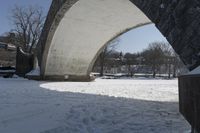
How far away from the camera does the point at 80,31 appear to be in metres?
19.0

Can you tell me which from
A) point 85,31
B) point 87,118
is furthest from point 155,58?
point 87,118

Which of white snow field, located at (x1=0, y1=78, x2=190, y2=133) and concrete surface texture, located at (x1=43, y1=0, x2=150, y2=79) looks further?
concrete surface texture, located at (x1=43, y1=0, x2=150, y2=79)

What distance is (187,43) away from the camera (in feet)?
20.3

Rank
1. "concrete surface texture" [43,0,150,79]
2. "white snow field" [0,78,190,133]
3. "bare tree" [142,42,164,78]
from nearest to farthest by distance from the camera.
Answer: "white snow field" [0,78,190,133] → "concrete surface texture" [43,0,150,79] → "bare tree" [142,42,164,78]

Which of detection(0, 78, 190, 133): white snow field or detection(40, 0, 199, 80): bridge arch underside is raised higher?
detection(40, 0, 199, 80): bridge arch underside

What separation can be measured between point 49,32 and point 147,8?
11344 mm

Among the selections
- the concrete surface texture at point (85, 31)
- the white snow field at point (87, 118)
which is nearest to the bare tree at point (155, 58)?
the concrete surface texture at point (85, 31)

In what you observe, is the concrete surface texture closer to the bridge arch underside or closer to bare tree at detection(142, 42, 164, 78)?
the bridge arch underside

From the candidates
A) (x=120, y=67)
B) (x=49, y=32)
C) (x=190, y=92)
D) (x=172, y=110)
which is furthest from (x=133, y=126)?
(x=120, y=67)

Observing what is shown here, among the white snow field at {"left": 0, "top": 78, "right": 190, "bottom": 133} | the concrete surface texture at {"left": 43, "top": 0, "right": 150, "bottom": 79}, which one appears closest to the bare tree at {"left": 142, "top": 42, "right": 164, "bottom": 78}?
the concrete surface texture at {"left": 43, "top": 0, "right": 150, "bottom": 79}

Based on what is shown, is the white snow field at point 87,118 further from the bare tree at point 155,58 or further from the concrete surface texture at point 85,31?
the bare tree at point 155,58

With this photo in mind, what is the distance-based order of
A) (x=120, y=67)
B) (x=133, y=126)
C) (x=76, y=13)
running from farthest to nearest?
(x=120, y=67) → (x=76, y=13) → (x=133, y=126)

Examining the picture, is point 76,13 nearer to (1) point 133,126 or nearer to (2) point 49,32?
(2) point 49,32

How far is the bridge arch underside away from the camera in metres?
15.5
